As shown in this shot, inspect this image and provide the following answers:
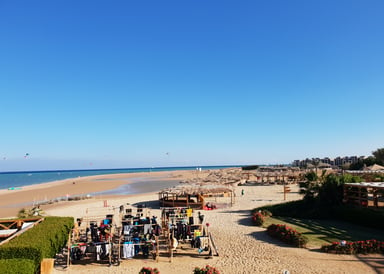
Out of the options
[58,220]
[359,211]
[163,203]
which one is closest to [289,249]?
[359,211]

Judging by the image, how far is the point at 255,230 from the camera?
14.4 m

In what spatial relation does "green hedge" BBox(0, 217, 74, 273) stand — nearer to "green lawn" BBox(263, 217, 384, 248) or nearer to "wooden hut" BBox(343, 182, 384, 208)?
"green lawn" BBox(263, 217, 384, 248)

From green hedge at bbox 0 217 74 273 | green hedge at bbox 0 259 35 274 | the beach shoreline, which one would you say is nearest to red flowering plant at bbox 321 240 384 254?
green hedge at bbox 0 259 35 274

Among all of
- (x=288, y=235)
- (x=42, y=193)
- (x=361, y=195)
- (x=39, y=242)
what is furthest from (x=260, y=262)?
(x=42, y=193)

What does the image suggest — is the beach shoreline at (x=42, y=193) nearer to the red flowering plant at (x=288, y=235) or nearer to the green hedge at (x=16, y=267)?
the green hedge at (x=16, y=267)

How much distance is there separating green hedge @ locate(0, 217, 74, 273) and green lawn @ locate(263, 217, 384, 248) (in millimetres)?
10829

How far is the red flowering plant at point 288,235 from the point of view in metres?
11.6

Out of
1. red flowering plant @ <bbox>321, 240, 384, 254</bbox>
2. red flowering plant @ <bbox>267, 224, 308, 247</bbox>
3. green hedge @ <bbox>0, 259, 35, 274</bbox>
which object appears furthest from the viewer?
red flowering plant @ <bbox>267, 224, 308, 247</bbox>

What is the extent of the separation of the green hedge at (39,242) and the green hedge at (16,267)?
149 millimetres

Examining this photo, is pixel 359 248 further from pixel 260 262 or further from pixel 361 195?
pixel 361 195

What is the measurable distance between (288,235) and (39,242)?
1038cm

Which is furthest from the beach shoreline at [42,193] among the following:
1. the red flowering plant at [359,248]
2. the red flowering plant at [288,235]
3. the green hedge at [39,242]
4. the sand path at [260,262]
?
the red flowering plant at [359,248]

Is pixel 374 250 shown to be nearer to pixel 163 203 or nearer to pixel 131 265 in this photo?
pixel 131 265

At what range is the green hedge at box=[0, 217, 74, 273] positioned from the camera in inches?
309
